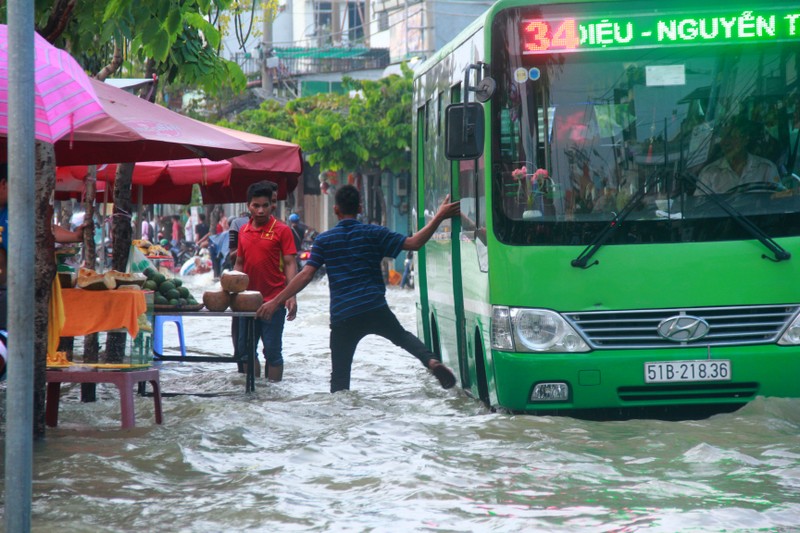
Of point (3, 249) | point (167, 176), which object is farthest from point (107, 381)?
point (167, 176)

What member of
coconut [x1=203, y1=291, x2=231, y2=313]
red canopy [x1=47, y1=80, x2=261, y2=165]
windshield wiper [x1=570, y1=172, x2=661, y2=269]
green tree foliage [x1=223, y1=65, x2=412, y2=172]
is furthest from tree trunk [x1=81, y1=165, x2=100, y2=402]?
green tree foliage [x1=223, y1=65, x2=412, y2=172]

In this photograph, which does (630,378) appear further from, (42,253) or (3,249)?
(3,249)

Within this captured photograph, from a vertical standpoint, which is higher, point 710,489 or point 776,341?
point 776,341

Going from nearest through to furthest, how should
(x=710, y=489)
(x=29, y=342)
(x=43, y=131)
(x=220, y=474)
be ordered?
(x=29, y=342)
(x=43, y=131)
(x=710, y=489)
(x=220, y=474)

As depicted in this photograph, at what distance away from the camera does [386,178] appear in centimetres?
4022

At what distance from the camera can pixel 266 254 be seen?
11.8 meters

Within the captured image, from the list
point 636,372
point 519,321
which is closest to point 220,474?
point 519,321

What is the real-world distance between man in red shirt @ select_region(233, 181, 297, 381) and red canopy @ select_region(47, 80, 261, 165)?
1.25 m

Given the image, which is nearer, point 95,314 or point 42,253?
point 42,253

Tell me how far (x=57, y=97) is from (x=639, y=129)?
3.55 m

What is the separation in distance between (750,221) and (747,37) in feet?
3.80

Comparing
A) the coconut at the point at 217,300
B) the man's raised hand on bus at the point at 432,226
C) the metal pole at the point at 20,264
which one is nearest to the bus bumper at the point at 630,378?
the man's raised hand on bus at the point at 432,226

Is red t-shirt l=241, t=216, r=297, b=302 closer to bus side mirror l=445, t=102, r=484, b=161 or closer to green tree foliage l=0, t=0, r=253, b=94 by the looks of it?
green tree foliage l=0, t=0, r=253, b=94

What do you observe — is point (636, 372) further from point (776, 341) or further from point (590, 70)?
point (590, 70)
